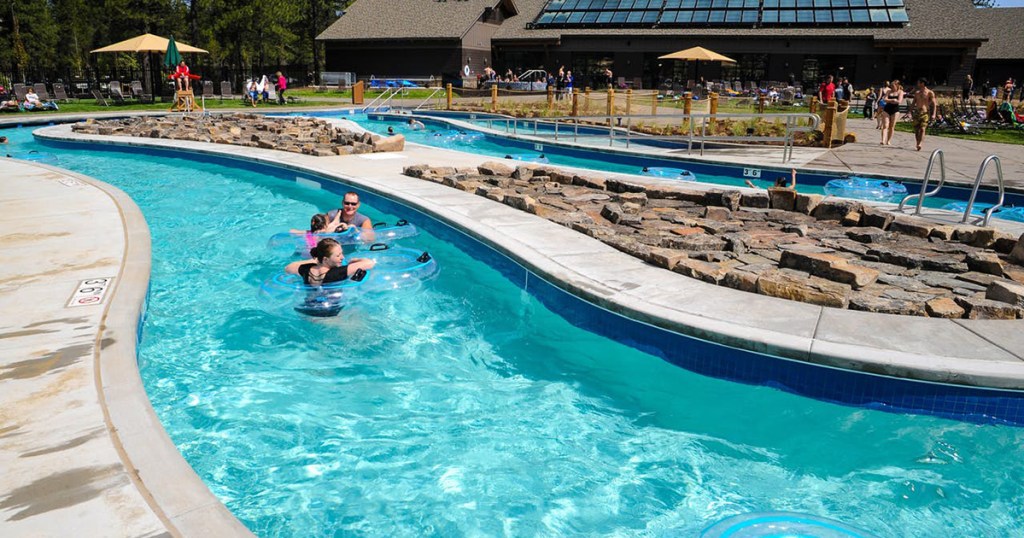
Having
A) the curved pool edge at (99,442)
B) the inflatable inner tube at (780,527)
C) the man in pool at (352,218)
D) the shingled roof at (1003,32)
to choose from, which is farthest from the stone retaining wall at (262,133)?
the shingled roof at (1003,32)

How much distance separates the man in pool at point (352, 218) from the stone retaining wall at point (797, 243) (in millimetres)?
2064

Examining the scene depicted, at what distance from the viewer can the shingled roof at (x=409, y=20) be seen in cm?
4300

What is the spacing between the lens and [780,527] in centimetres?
382

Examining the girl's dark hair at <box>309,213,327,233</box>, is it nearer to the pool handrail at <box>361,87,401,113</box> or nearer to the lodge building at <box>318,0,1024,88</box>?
the pool handrail at <box>361,87,401,113</box>

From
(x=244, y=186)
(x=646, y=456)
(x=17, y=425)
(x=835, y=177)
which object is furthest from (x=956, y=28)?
(x=17, y=425)

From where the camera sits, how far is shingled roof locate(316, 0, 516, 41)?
141ft

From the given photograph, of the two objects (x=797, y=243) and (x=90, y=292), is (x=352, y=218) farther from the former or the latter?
(x=797, y=243)

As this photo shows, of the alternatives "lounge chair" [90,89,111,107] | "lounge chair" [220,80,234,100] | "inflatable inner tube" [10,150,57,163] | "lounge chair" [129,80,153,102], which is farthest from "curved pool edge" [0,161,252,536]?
"lounge chair" [220,80,234,100]

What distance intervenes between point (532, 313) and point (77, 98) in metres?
34.8

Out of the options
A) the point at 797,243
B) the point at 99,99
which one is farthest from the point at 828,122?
the point at 99,99

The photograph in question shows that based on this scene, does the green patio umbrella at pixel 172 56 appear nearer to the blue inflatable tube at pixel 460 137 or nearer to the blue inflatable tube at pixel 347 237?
the blue inflatable tube at pixel 460 137

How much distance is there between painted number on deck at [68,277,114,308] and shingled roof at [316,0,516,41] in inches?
1507

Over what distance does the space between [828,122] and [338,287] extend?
1426cm

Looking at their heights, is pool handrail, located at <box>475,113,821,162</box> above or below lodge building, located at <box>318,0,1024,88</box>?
below
